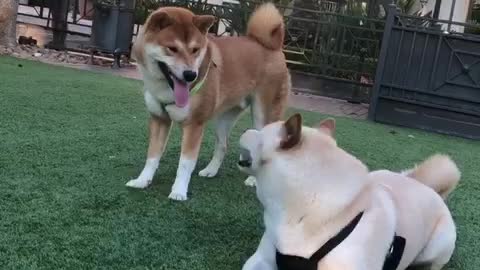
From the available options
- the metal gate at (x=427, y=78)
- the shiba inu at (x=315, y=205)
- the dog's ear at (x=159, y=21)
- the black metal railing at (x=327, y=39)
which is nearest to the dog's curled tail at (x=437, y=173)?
the shiba inu at (x=315, y=205)

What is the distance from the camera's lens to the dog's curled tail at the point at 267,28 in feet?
14.1

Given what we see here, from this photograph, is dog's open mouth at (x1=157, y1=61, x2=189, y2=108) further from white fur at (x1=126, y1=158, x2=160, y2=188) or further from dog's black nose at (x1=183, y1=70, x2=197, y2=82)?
white fur at (x1=126, y1=158, x2=160, y2=188)

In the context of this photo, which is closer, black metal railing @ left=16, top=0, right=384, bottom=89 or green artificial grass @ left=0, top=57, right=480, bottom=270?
green artificial grass @ left=0, top=57, right=480, bottom=270

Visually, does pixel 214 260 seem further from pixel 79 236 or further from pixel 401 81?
pixel 401 81

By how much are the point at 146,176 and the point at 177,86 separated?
0.61 m

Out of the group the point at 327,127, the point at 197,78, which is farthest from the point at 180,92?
the point at 327,127

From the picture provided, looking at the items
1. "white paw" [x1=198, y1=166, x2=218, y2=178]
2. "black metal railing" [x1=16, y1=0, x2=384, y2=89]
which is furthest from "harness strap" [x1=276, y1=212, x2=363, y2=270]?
"black metal railing" [x1=16, y1=0, x2=384, y2=89]

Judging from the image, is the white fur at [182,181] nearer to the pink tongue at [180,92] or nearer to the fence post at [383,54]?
the pink tongue at [180,92]

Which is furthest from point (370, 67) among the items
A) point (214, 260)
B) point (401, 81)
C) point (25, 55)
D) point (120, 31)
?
point (214, 260)

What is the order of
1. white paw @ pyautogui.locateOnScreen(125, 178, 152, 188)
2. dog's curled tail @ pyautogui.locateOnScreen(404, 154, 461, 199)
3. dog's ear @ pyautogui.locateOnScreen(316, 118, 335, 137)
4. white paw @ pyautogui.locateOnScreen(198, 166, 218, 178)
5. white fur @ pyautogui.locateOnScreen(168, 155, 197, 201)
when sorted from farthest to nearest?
1. white paw @ pyautogui.locateOnScreen(198, 166, 218, 178)
2. white paw @ pyautogui.locateOnScreen(125, 178, 152, 188)
3. white fur @ pyautogui.locateOnScreen(168, 155, 197, 201)
4. dog's curled tail @ pyautogui.locateOnScreen(404, 154, 461, 199)
5. dog's ear @ pyautogui.locateOnScreen(316, 118, 335, 137)

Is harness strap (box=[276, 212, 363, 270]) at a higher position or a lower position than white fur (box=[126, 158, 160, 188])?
higher

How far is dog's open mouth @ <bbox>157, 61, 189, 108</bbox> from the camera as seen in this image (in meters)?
3.47

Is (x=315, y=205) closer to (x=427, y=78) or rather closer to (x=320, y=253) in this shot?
(x=320, y=253)

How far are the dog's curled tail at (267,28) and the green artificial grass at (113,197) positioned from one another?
3.10 ft
